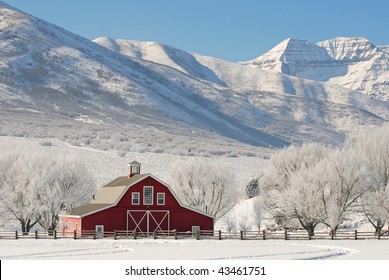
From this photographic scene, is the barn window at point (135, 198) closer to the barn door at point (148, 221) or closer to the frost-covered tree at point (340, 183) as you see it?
the barn door at point (148, 221)

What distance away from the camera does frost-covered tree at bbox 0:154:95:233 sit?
3169 inches

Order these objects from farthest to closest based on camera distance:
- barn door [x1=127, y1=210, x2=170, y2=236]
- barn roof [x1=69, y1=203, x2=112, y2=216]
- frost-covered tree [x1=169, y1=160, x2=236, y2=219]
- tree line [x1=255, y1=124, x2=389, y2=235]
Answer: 1. frost-covered tree [x1=169, y1=160, x2=236, y2=219]
2. tree line [x1=255, y1=124, x2=389, y2=235]
3. barn door [x1=127, y1=210, x2=170, y2=236]
4. barn roof [x1=69, y1=203, x2=112, y2=216]

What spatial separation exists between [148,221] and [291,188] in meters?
13.2

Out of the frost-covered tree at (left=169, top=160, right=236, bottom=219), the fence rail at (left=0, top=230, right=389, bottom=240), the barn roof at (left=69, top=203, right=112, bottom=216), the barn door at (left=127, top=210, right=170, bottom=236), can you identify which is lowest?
the fence rail at (left=0, top=230, right=389, bottom=240)

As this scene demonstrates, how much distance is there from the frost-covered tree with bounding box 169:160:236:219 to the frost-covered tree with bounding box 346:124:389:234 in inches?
518

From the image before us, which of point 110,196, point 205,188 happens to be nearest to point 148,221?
point 110,196

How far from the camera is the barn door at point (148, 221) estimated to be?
234ft

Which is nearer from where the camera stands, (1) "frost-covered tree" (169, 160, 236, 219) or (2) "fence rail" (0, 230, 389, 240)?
(2) "fence rail" (0, 230, 389, 240)

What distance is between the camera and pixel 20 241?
203 feet

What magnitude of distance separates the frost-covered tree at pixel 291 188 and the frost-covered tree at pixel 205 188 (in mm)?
3946

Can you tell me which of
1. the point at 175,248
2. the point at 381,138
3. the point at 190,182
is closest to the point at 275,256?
the point at 175,248

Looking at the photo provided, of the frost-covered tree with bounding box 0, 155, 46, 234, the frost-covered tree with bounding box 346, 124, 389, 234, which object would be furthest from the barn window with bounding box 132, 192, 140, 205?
the frost-covered tree with bounding box 346, 124, 389, 234
